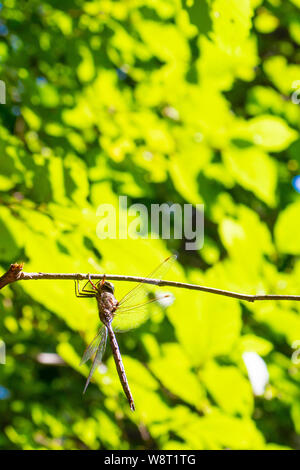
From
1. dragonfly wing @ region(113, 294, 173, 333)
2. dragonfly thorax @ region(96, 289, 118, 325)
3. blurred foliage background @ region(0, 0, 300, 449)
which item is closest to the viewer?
dragonfly thorax @ region(96, 289, 118, 325)

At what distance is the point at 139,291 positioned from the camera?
3.94 feet

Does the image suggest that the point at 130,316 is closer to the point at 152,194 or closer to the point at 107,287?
the point at 107,287

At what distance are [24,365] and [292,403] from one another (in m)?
1.31

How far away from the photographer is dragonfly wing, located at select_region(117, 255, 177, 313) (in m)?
1.14

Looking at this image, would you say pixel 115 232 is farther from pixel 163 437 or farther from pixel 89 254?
pixel 163 437

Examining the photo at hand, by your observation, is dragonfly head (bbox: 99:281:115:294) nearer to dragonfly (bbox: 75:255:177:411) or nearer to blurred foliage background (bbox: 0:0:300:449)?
dragonfly (bbox: 75:255:177:411)

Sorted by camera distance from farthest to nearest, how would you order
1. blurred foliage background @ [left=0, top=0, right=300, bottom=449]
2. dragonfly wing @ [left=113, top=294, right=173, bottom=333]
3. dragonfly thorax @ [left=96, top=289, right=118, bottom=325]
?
blurred foliage background @ [left=0, top=0, right=300, bottom=449] < dragonfly wing @ [left=113, top=294, right=173, bottom=333] < dragonfly thorax @ [left=96, top=289, right=118, bottom=325]

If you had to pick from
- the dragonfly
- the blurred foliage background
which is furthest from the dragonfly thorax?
the blurred foliage background

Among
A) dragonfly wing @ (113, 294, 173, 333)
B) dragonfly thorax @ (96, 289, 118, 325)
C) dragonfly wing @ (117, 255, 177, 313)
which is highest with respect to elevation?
dragonfly wing @ (117, 255, 177, 313)

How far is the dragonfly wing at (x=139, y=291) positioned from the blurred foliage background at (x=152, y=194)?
0.05m

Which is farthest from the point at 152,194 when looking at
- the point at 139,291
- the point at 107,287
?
the point at 107,287

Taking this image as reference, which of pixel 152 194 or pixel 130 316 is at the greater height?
pixel 152 194

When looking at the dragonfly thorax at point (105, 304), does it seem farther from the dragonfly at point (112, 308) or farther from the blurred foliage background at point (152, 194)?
the blurred foliage background at point (152, 194)

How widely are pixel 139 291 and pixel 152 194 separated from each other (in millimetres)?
815
